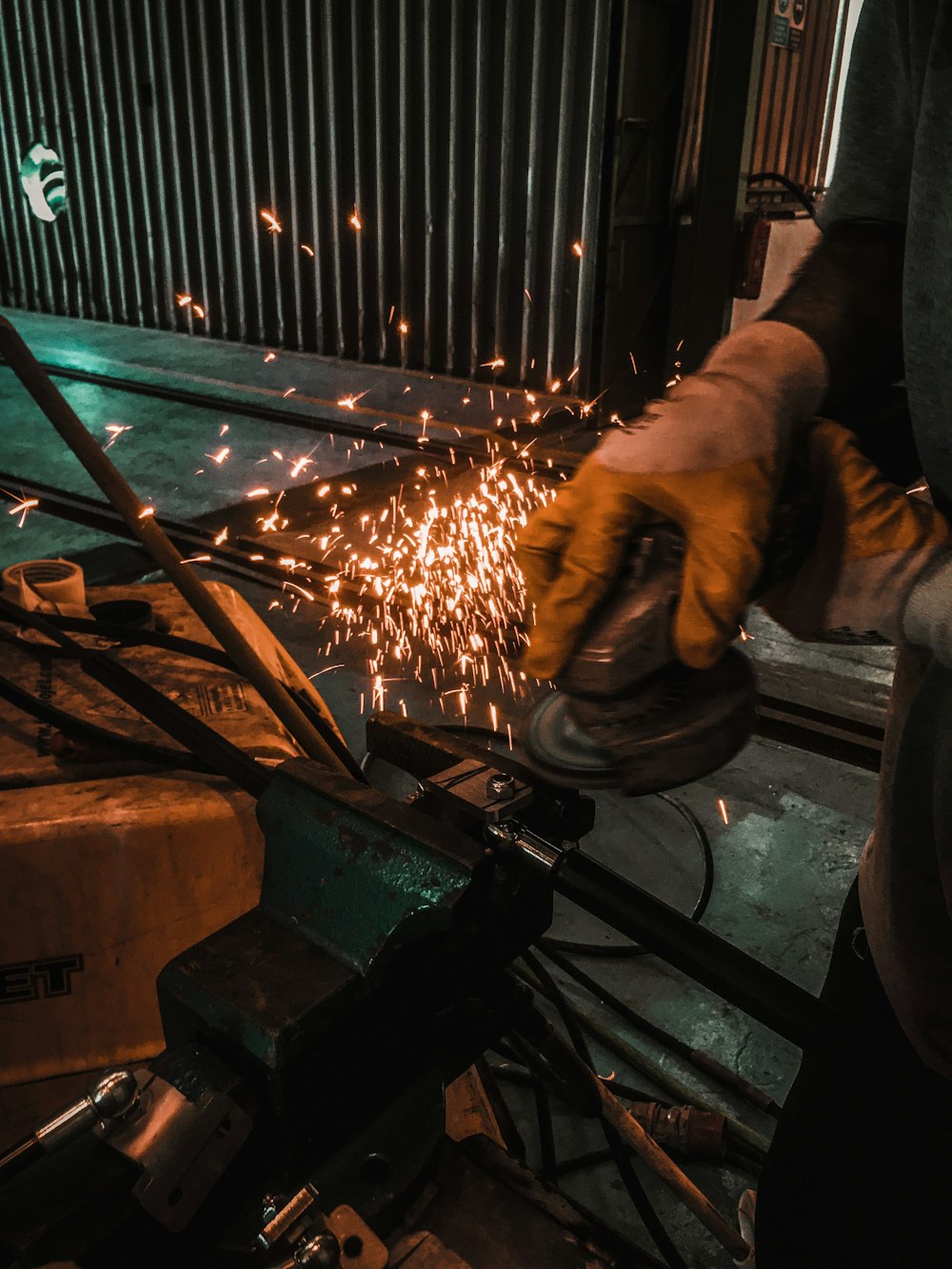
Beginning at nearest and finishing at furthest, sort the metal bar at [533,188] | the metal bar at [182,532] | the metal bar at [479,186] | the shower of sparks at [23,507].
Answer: the metal bar at [182,532] < the shower of sparks at [23,507] < the metal bar at [533,188] < the metal bar at [479,186]

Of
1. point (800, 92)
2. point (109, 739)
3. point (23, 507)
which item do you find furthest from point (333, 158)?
point (109, 739)

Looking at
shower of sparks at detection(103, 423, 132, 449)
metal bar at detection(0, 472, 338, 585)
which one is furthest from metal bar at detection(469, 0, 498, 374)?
metal bar at detection(0, 472, 338, 585)

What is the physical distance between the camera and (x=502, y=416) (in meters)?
7.04

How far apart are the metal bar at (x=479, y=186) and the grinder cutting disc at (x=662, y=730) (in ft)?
23.7

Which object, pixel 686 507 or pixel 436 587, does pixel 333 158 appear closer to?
pixel 436 587

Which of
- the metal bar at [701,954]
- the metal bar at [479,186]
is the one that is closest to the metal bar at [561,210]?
the metal bar at [479,186]

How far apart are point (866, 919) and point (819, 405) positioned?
2.05 ft

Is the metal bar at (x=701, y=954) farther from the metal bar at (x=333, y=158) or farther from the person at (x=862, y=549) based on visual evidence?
the metal bar at (x=333, y=158)

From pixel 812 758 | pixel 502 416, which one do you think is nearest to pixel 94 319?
pixel 502 416

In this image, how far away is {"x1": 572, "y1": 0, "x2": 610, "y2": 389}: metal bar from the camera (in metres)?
6.73

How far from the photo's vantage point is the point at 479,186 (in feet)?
25.0

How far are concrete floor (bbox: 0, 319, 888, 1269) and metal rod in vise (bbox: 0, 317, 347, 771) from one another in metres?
0.92

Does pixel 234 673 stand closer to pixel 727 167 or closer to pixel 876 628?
pixel 876 628

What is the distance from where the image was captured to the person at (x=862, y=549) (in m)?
0.94
